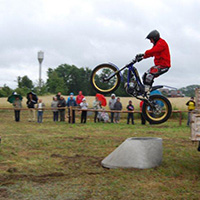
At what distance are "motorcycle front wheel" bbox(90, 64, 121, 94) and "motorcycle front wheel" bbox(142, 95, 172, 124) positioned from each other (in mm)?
867

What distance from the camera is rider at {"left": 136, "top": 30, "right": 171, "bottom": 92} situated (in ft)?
22.6

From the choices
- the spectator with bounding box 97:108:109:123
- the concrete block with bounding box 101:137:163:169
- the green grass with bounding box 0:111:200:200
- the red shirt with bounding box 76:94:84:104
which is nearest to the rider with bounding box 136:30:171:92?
the green grass with bounding box 0:111:200:200

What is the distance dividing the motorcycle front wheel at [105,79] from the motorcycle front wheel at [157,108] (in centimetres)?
87

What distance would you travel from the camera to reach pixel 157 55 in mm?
7000

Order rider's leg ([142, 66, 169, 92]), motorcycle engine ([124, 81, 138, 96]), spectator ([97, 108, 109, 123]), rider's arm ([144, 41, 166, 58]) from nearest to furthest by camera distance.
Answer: rider's arm ([144, 41, 166, 58]), rider's leg ([142, 66, 169, 92]), motorcycle engine ([124, 81, 138, 96]), spectator ([97, 108, 109, 123])

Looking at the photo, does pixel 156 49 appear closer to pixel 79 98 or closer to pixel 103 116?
pixel 79 98

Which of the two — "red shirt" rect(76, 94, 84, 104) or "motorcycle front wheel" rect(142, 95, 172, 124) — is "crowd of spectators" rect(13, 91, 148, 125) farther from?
"motorcycle front wheel" rect(142, 95, 172, 124)

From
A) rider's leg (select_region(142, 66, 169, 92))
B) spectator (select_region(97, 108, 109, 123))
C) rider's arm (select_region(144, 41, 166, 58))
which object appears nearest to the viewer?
rider's arm (select_region(144, 41, 166, 58))

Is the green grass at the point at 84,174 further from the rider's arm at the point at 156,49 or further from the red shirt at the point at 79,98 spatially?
the red shirt at the point at 79,98

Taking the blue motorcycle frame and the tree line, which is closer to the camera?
the blue motorcycle frame

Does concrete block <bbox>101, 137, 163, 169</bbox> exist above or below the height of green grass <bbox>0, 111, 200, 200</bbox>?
above

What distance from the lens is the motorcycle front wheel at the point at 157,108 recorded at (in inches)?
292

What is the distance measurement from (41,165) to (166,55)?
5089mm

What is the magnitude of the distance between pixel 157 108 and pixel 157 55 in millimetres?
1220
